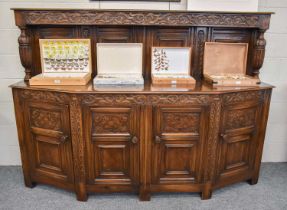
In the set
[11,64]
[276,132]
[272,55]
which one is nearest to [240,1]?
[272,55]

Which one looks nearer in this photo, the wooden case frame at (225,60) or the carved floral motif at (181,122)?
the carved floral motif at (181,122)

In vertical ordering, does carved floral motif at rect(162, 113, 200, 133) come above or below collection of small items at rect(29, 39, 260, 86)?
below

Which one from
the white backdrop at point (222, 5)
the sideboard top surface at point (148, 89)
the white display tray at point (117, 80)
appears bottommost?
the sideboard top surface at point (148, 89)

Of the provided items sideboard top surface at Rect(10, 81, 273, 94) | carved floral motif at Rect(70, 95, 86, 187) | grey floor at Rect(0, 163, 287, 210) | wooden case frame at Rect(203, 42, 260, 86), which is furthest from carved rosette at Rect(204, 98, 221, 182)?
carved floral motif at Rect(70, 95, 86, 187)

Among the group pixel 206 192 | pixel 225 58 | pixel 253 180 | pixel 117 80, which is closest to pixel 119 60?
pixel 117 80

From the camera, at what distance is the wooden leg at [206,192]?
6.70ft

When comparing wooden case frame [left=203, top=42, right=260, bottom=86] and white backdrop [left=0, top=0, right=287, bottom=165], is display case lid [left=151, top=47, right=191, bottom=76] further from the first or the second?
white backdrop [left=0, top=0, right=287, bottom=165]

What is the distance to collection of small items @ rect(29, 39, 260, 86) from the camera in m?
2.04

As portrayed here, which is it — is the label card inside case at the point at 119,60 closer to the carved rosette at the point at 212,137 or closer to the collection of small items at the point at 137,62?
the collection of small items at the point at 137,62

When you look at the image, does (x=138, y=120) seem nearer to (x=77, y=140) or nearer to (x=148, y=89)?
(x=148, y=89)

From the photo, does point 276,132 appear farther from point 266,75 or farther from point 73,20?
point 73,20

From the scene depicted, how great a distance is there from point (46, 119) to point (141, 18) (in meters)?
1.08

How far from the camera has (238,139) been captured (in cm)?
205

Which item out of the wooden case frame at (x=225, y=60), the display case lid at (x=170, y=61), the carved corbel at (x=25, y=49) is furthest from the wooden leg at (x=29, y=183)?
the wooden case frame at (x=225, y=60)
